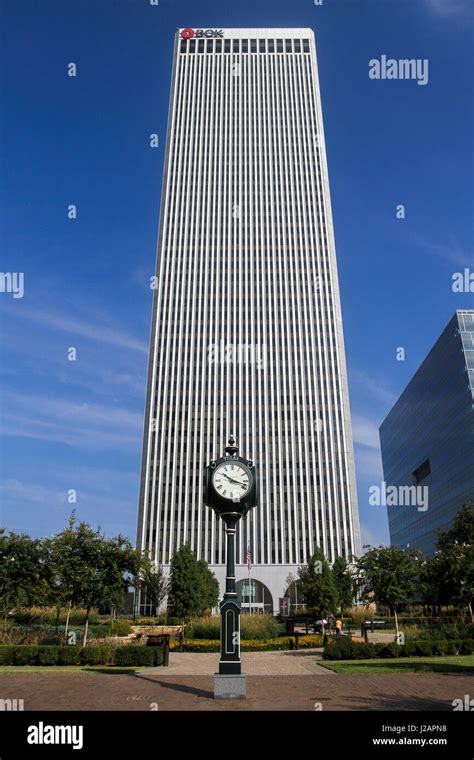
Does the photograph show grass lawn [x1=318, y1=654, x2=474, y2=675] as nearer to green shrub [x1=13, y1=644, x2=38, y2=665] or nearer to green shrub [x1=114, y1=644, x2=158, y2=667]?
green shrub [x1=114, y1=644, x2=158, y2=667]

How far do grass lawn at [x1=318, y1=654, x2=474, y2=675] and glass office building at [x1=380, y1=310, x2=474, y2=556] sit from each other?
176 ft

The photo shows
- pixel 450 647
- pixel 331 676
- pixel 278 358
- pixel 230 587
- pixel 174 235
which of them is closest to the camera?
pixel 230 587

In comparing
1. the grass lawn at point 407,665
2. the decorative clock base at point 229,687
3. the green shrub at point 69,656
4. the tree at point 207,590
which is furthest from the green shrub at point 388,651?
the tree at point 207,590

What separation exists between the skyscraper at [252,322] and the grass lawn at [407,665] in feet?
160

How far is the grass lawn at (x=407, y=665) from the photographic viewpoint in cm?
1909

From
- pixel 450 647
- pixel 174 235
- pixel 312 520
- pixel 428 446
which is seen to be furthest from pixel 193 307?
pixel 450 647

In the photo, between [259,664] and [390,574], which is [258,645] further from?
[390,574]

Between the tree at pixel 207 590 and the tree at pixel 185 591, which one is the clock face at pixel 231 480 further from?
the tree at pixel 207 590

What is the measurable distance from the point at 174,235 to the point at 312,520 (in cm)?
5013

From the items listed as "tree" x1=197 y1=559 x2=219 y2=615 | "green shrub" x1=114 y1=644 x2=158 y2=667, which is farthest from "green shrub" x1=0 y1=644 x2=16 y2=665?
"tree" x1=197 y1=559 x2=219 y2=615

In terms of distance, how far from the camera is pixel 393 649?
2306 centimetres

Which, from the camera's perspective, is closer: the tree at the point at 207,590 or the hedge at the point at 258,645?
the hedge at the point at 258,645
